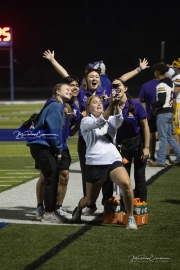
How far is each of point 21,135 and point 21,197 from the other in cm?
217

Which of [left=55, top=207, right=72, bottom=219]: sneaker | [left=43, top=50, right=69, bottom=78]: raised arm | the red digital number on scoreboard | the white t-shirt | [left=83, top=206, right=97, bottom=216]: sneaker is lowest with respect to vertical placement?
[left=83, top=206, right=97, bottom=216]: sneaker

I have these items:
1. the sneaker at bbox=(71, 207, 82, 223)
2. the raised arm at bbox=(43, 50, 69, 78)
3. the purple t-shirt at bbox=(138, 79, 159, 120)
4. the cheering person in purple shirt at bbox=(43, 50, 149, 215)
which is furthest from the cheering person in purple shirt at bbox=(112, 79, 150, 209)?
the purple t-shirt at bbox=(138, 79, 159, 120)

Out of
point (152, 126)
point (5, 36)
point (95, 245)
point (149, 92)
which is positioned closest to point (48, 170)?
point (95, 245)

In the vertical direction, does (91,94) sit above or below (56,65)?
below

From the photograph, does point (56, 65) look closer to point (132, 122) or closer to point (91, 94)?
point (91, 94)

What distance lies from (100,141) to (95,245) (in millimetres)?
→ 1267

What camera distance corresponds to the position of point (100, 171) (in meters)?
8.06

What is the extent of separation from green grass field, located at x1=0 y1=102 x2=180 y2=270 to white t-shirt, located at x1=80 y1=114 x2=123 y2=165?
0.76 metres

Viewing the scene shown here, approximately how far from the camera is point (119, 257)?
22.3 feet

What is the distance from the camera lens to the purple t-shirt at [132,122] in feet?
28.6

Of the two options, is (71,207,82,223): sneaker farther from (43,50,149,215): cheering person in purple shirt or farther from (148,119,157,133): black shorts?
(148,119,157,133): black shorts

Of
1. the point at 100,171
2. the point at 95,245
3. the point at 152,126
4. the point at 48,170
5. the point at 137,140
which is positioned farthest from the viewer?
the point at 152,126

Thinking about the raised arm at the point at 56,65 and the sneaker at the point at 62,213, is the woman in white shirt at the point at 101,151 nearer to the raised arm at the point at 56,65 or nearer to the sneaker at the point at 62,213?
the sneaker at the point at 62,213

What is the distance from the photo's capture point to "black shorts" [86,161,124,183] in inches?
316
